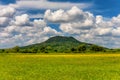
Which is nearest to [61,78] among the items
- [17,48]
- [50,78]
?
[50,78]

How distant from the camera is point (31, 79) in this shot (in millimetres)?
36094

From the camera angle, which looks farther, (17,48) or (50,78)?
(17,48)

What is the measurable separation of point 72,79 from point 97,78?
377 centimetres

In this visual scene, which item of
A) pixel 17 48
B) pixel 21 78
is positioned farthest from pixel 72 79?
pixel 17 48

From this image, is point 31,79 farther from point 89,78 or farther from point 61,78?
point 89,78

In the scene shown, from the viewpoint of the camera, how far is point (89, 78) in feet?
122

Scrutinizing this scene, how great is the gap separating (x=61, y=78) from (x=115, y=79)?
7174 mm

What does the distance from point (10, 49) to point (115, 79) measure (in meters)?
169

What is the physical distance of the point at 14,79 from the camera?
35688 millimetres

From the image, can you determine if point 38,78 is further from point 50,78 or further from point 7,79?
point 7,79

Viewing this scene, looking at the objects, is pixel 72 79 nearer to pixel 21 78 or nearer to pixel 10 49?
pixel 21 78

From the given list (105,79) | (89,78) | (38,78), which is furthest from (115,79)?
(38,78)

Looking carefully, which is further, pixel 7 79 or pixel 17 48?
pixel 17 48

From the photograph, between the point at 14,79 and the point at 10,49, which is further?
the point at 10,49
